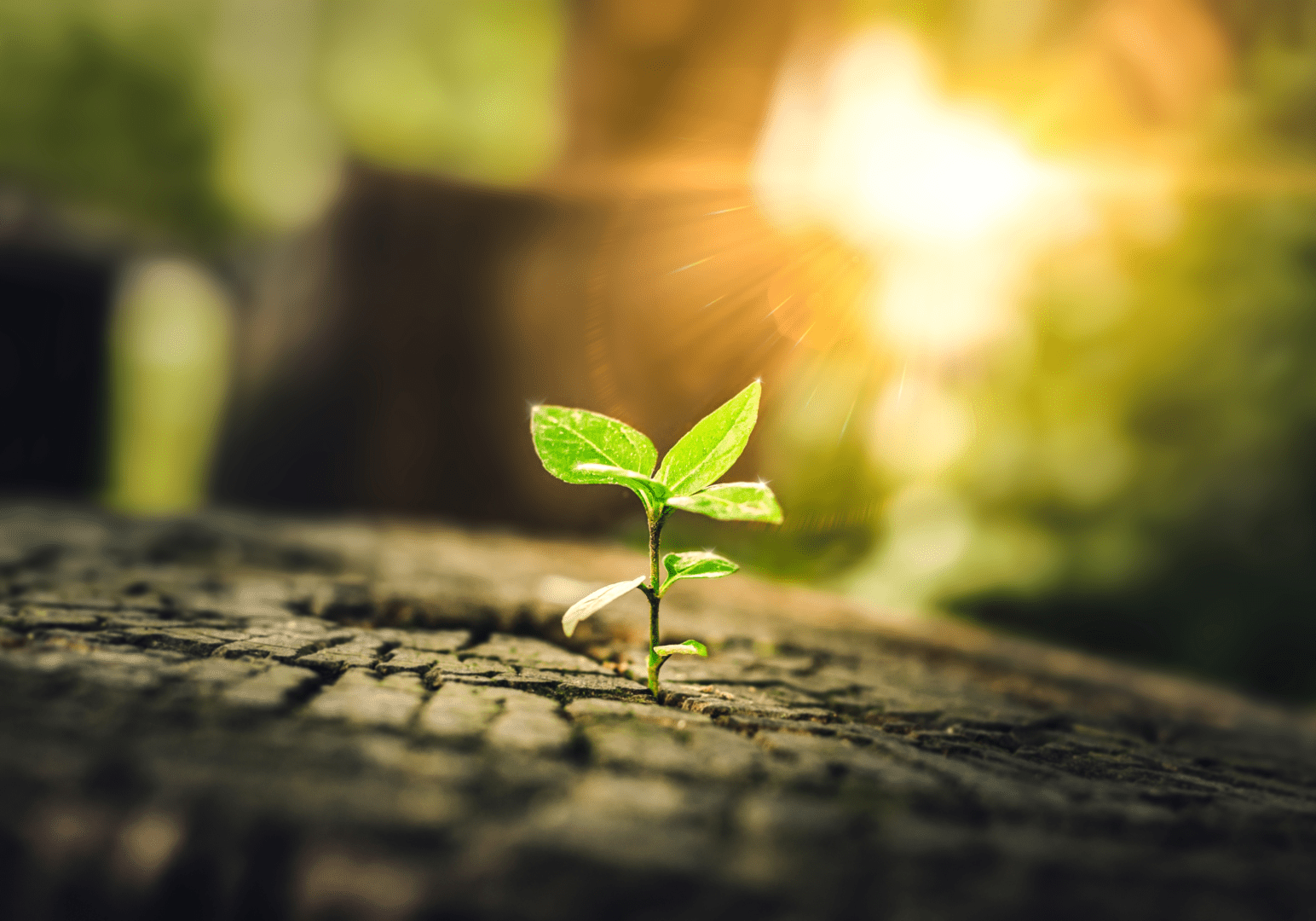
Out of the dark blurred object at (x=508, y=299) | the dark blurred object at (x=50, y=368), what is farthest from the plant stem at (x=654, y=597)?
the dark blurred object at (x=50, y=368)

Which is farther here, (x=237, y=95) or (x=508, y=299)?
(x=237, y=95)

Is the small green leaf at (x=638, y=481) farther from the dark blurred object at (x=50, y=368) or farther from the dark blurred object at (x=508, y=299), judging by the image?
the dark blurred object at (x=50, y=368)

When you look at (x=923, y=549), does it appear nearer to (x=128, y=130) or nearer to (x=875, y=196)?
(x=875, y=196)

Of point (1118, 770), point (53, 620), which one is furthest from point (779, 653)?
point (53, 620)

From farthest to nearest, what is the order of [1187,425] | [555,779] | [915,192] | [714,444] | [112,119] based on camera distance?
[112,119]
[915,192]
[1187,425]
[714,444]
[555,779]

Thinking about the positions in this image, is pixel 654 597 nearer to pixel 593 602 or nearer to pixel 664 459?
pixel 593 602

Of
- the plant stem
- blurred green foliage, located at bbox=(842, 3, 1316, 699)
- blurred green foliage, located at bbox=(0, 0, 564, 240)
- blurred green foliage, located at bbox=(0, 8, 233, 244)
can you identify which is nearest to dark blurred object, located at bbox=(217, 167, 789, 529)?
blurred green foliage, located at bbox=(0, 0, 564, 240)

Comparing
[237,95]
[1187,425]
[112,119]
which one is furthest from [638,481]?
[112,119]
